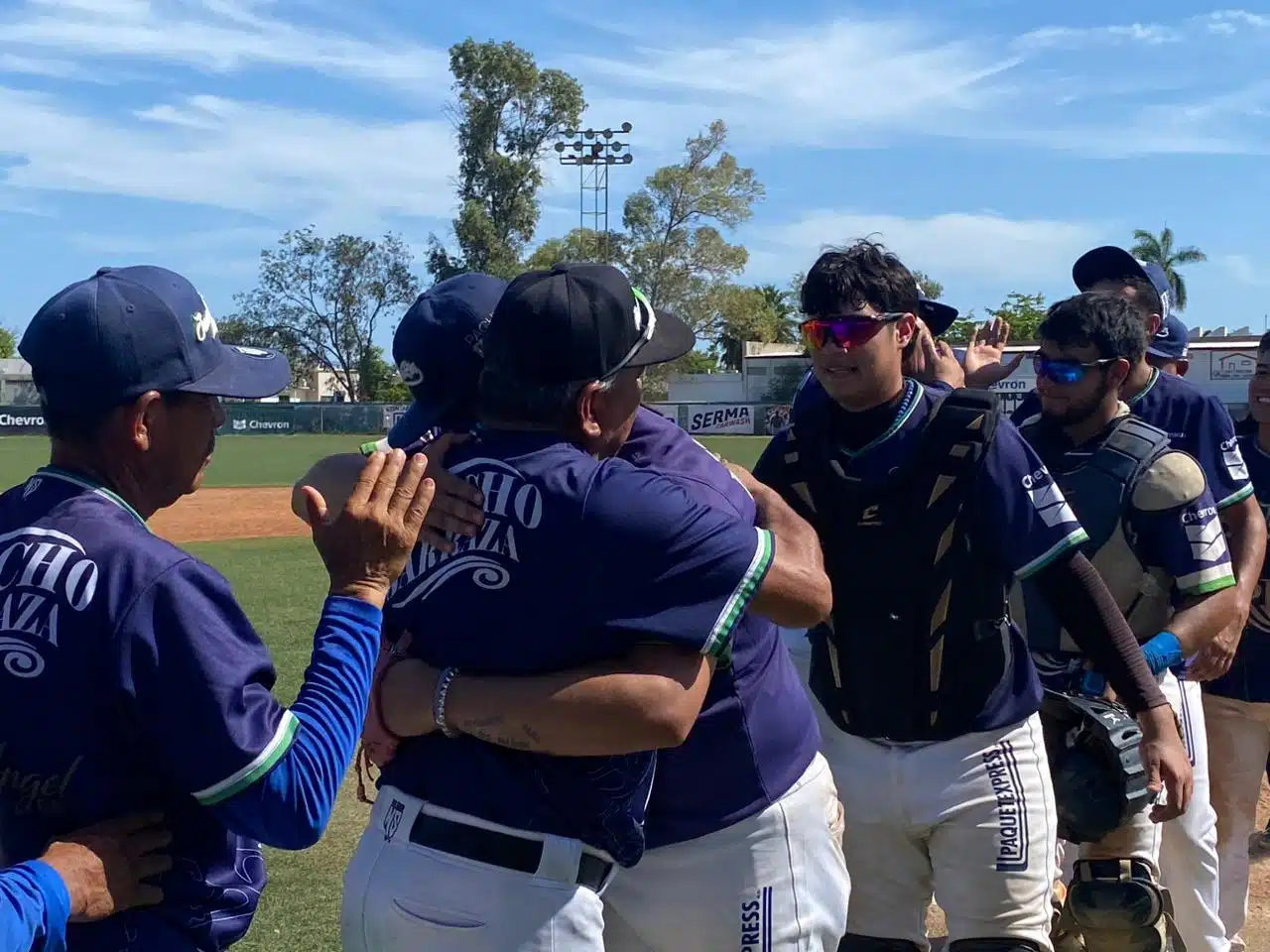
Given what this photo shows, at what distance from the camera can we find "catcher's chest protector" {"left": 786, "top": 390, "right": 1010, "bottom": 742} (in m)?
3.17

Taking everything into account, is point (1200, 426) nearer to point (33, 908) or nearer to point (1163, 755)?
point (1163, 755)

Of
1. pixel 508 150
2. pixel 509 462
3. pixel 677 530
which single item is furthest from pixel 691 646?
pixel 508 150

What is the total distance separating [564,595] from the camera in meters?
2.10

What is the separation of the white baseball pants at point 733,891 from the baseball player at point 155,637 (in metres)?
0.73

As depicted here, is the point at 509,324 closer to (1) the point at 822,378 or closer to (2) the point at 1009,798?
(1) the point at 822,378

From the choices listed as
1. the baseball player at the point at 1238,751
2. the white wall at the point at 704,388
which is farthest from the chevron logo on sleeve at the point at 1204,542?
the white wall at the point at 704,388

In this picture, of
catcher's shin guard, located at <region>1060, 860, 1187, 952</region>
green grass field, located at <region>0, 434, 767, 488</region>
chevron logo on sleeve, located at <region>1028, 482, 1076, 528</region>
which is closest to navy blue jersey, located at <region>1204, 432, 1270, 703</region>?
catcher's shin guard, located at <region>1060, 860, 1187, 952</region>

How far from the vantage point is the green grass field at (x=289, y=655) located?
15.8ft

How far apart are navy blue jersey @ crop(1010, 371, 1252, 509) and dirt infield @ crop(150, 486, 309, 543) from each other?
594 inches

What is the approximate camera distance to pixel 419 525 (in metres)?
2.15

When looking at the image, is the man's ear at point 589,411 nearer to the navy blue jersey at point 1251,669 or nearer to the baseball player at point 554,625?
the baseball player at point 554,625

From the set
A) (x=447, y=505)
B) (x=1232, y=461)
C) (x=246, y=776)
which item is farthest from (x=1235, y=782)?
(x=246, y=776)

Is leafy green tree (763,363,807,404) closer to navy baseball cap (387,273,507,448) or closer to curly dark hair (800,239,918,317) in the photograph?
curly dark hair (800,239,918,317)

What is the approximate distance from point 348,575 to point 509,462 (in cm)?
34
